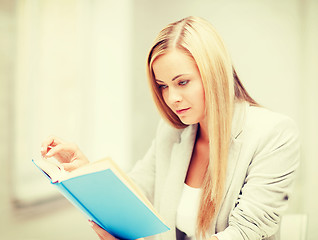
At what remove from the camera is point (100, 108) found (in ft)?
5.87

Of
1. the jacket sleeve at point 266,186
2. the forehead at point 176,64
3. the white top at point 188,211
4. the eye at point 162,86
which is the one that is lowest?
the white top at point 188,211

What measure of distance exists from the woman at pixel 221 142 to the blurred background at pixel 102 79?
0.48 meters

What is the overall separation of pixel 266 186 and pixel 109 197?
44 cm

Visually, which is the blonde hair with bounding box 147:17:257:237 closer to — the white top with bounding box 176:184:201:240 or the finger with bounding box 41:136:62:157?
the white top with bounding box 176:184:201:240

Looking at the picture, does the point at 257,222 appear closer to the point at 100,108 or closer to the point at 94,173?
the point at 94,173

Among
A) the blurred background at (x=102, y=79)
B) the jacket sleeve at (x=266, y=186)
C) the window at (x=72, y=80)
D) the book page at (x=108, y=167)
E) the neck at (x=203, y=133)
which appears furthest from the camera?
the window at (x=72, y=80)

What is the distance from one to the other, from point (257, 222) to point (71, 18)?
4.37 ft

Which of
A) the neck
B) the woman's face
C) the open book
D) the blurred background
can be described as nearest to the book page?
the open book

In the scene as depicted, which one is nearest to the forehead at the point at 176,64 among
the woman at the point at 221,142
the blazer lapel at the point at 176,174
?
the woman at the point at 221,142

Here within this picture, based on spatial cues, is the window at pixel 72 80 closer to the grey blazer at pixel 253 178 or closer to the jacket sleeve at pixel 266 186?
the grey blazer at pixel 253 178

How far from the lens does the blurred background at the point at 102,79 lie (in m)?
1.50

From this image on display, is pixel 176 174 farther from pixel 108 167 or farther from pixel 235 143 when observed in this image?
pixel 108 167

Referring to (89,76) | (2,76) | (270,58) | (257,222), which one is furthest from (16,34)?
(257,222)

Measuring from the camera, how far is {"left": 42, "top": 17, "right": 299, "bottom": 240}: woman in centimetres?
98
